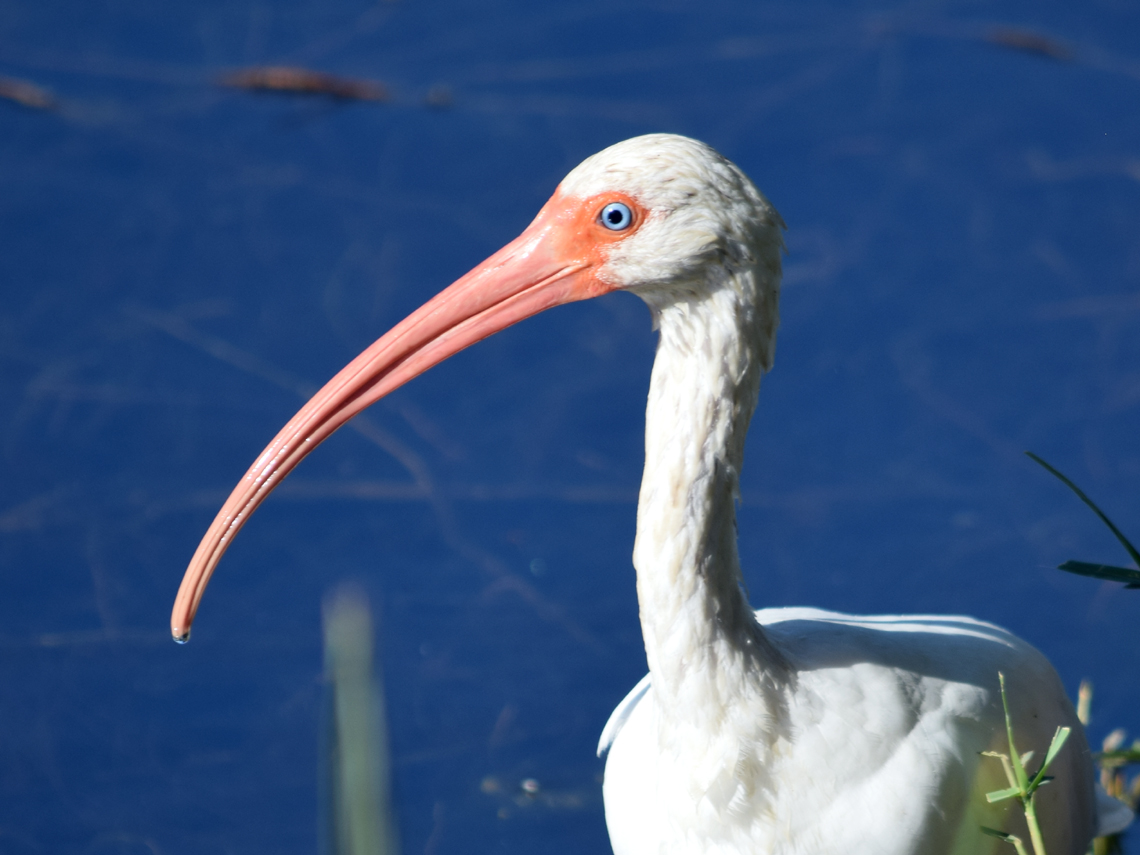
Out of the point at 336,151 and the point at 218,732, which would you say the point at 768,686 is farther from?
the point at 336,151

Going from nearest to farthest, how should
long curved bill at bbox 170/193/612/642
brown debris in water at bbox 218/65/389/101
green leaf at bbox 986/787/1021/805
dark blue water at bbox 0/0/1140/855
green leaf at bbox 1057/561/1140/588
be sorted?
green leaf at bbox 986/787/1021/805 → green leaf at bbox 1057/561/1140/588 → long curved bill at bbox 170/193/612/642 → dark blue water at bbox 0/0/1140/855 → brown debris in water at bbox 218/65/389/101

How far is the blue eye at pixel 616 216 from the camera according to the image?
1.74 m

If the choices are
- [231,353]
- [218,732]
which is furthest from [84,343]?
[218,732]

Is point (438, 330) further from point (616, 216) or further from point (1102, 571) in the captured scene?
point (1102, 571)

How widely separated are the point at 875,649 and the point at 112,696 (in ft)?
7.10

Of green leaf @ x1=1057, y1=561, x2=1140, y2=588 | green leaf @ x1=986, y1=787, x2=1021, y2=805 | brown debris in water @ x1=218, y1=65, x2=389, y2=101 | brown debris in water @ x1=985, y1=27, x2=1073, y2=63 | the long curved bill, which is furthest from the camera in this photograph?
brown debris in water @ x1=985, y1=27, x2=1073, y2=63

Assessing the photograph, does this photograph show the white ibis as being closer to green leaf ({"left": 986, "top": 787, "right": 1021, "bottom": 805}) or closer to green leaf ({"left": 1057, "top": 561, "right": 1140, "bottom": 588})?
green leaf ({"left": 986, "top": 787, "right": 1021, "bottom": 805})

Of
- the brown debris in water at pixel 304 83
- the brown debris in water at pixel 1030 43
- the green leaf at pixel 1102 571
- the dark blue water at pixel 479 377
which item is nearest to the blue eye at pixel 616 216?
the green leaf at pixel 1102 571

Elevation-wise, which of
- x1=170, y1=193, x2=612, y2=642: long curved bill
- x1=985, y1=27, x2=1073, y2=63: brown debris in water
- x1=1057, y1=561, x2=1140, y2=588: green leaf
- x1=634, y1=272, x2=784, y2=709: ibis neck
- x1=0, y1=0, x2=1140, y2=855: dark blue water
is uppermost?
x1=985, y1=27, x2=1073, y2=63: brown debris in water

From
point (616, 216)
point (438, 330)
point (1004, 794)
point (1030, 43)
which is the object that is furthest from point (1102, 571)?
point (1030, 43)

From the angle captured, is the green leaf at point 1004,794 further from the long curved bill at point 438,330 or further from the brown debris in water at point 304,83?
the brown debris in water at point 304,83

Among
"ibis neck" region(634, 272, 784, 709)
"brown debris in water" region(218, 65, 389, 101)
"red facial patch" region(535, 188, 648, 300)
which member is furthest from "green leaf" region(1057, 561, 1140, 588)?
"brown debris in water" region(218, 65, 389, 101)

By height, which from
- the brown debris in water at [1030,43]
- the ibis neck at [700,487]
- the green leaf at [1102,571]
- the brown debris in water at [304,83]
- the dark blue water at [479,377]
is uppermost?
the brown debris in water at [304,83]

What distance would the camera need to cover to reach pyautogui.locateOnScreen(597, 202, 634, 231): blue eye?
68.4 inches
